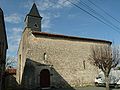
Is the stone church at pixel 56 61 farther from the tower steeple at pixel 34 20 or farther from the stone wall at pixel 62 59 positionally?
the tower steeple at pixel 34 20

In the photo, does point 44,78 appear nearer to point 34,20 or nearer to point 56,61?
point 56,61

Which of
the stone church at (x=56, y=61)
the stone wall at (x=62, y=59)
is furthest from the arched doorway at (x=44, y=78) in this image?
the stone wall at (x=62, y=59)

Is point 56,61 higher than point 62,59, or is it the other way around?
point 62,59

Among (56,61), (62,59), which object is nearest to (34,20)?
(62,59)

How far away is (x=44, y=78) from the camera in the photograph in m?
23.6

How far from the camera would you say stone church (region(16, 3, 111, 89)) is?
2316cm

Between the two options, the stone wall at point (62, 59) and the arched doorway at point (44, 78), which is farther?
the stone wall at point (62, 59)

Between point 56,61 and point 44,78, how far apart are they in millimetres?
2624

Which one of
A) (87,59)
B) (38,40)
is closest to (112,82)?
(87,59)

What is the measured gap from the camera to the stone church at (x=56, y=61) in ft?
76.0

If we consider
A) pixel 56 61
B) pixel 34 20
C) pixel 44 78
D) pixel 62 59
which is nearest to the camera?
pixel 44 78

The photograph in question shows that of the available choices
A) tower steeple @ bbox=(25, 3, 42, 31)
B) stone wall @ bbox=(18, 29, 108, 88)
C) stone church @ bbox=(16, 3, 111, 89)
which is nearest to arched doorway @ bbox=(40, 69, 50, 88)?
stone church @ bbox=(16, 3, 111, 89)

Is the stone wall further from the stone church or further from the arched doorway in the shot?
Answer: the arched doorway

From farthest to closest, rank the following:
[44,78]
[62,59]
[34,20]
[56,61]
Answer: [34,20] < [62,59] < [56,61] < [44,78]
